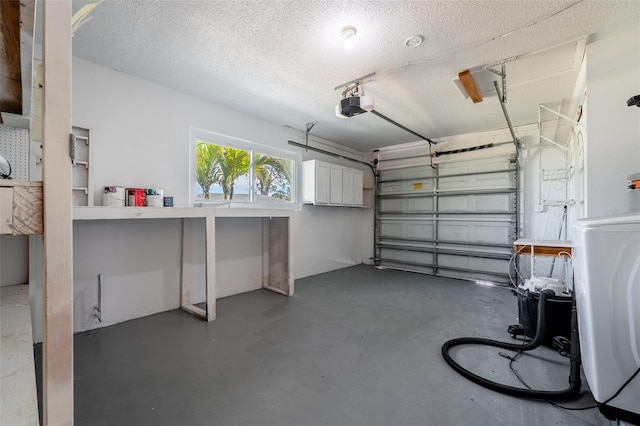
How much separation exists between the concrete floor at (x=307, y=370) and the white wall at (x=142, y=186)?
33cm

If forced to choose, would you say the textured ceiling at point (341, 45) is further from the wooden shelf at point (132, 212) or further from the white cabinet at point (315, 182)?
the wooden shelf at point (132, 212)

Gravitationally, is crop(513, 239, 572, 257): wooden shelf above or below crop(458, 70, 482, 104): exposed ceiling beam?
below

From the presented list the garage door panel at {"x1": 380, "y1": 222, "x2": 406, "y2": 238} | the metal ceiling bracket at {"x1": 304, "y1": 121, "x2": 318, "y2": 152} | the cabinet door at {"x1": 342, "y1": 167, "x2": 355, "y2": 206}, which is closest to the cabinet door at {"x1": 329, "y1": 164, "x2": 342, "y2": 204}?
the cabinet door at {"x1": 342, "y1": 167, "x2": 355, "y2": 206}

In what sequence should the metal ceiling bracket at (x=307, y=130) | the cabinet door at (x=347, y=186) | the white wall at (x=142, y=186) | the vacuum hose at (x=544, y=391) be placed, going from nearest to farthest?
the vacuum hose at (x=544, y=391) < the white wall at (x=142, y=186) < the metal ceiling bracket at (x=307, y=130) < the cabinet door at (x=347, y=186)

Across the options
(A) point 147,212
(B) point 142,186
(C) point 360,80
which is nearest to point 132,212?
(A) point 147,212

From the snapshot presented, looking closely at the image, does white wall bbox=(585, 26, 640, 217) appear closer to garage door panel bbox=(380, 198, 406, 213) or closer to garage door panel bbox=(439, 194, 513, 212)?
garage door panel bbox=(439, 194, 513, 212)

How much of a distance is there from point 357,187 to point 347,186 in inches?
13.6

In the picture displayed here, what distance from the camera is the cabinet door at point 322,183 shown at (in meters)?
4.78

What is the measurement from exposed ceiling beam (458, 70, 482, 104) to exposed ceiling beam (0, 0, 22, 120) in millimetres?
3151

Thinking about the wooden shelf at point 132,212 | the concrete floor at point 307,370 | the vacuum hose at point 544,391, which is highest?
the wooden shelf at point 132,212

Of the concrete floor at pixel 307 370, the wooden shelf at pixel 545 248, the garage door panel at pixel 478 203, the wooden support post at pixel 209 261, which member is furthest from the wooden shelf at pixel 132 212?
the garage door panel at pixel 478 203

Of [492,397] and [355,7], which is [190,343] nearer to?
[492,397]

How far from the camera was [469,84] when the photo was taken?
2.89 m

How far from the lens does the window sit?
3615 mm
